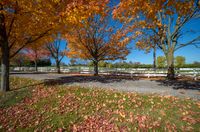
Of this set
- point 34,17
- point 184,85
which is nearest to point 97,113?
point 34,17

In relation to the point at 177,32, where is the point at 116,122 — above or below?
below

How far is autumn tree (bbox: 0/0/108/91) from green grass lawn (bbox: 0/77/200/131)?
3347 millimetres

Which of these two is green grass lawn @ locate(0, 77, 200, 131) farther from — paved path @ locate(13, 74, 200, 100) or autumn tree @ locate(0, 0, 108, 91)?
autumn tree @ locate(0, 0, 108, 91)

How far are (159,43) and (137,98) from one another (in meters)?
10.5

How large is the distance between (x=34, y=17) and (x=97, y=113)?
6744 mm

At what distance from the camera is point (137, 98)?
26.2ft

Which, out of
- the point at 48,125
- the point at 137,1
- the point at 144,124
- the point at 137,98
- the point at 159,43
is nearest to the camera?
the point at 144,124

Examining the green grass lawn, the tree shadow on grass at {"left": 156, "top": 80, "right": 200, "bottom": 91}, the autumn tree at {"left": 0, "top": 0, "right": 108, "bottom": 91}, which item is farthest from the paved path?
the autumn tree at {"left": 0, "top": 0, "right": 108, "bottom": 91}

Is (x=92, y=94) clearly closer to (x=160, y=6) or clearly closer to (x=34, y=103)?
(x=34, y=103)

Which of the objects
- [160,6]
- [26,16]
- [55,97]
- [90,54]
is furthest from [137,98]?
[90,54]

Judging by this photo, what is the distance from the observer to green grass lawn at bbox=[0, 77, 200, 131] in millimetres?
5699

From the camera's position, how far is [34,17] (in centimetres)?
984

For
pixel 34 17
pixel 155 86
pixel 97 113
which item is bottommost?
pixel 97 113

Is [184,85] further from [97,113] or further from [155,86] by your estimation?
[97,113]
